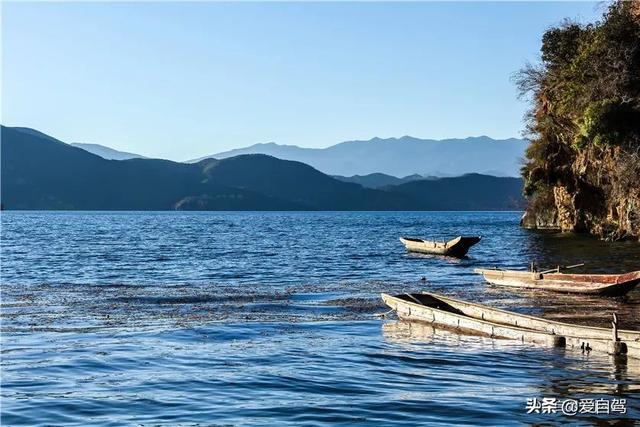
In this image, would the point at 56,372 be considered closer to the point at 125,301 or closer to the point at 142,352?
the point at 142,352

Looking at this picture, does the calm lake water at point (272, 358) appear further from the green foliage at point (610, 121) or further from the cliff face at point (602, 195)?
the cliff face at point (602, 195)

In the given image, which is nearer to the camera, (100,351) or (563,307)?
(100,351)

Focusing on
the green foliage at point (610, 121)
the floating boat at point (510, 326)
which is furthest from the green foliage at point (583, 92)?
the floating boat at point (510, 326)

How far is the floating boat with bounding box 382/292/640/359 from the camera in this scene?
1819cm

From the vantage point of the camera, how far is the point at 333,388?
15945 mm

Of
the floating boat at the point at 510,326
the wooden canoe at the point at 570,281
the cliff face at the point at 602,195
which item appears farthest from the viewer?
the cliff face at the point at 602,195

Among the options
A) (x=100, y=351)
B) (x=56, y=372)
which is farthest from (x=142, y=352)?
(x=56, y=372)

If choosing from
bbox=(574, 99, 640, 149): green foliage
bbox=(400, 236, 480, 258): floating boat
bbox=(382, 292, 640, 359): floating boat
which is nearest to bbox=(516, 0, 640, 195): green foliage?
bbox=(574, 99, 640, 149): green foliage

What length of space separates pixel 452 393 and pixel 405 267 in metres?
32.3

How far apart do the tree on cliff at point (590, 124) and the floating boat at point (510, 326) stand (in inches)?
1218

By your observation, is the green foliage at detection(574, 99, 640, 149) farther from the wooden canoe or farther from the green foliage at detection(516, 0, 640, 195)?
the wooden canoe

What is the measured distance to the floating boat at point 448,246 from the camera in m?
55.8

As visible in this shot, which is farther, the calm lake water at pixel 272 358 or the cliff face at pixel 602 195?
the cliff face at pixel 602 195

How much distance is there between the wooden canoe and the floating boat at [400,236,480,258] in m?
19.1
